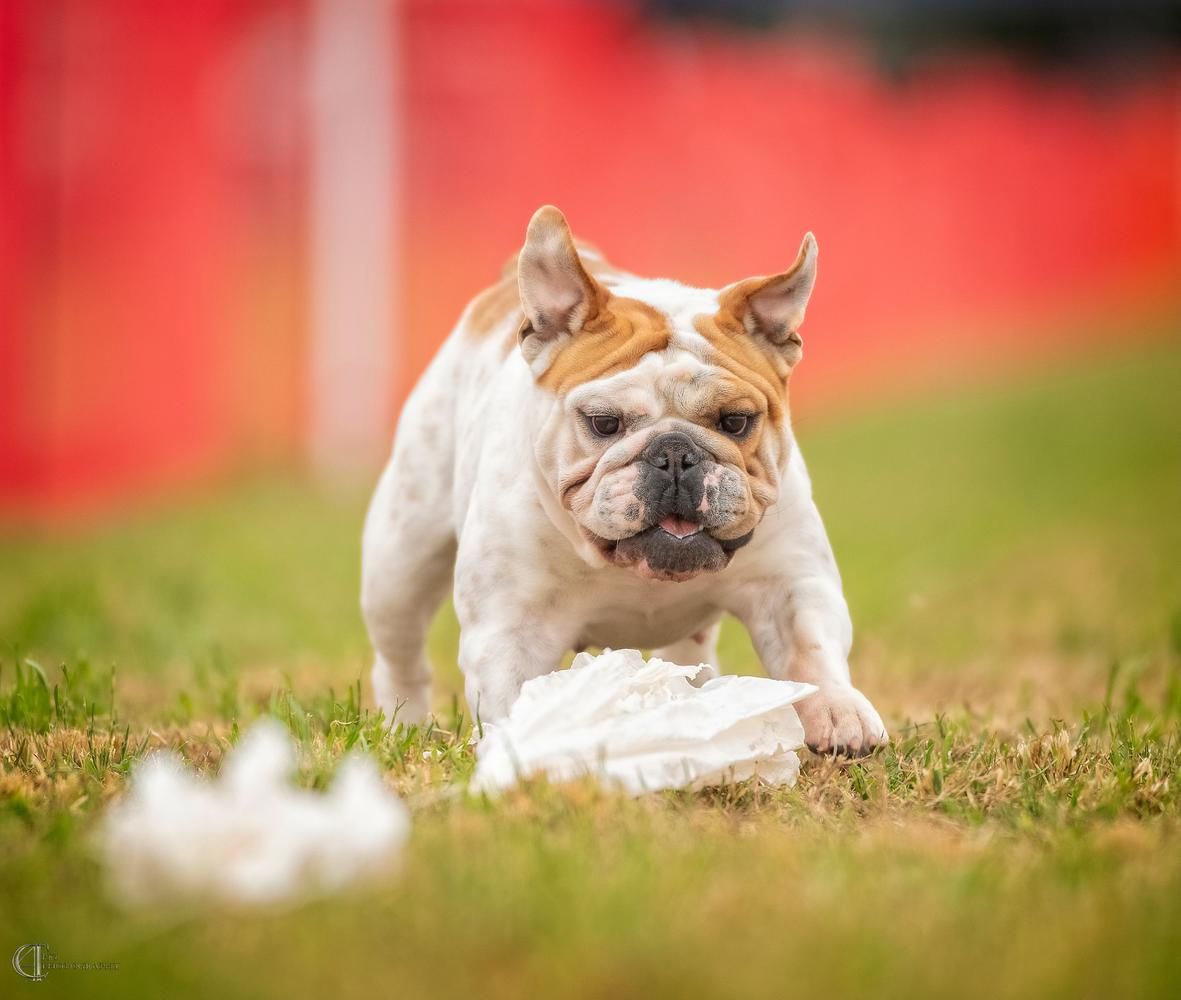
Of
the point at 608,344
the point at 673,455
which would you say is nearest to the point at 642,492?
the point at 673,455

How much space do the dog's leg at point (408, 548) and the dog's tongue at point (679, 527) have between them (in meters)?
1.11

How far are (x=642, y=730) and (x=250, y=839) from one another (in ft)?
3.37

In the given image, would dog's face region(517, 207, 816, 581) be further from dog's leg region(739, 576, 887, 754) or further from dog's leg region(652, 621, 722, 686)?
dog's leg region(652, 621, 722, 686)

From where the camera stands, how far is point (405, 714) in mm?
5031

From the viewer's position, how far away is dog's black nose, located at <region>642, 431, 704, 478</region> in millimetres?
3740

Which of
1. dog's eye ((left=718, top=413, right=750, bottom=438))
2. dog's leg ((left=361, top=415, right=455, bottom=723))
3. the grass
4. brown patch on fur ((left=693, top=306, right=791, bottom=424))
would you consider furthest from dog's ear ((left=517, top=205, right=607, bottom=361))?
the grass

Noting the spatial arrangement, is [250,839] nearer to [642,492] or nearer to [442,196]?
[642,492]

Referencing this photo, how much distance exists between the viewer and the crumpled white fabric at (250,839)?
102 inches

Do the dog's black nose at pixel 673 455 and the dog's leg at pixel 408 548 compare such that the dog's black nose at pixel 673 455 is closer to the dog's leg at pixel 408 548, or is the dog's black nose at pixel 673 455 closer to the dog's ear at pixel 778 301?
the dog's ear at pixel 778 301

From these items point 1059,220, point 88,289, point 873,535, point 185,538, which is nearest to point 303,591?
point 185,538

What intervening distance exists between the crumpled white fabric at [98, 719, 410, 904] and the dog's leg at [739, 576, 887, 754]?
4.28 ft

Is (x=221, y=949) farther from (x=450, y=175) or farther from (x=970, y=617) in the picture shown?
(x=450, y=175)

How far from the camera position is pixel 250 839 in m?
2.67

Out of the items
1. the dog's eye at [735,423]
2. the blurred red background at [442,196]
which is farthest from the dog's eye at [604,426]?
the blurred red background at [442,196]
